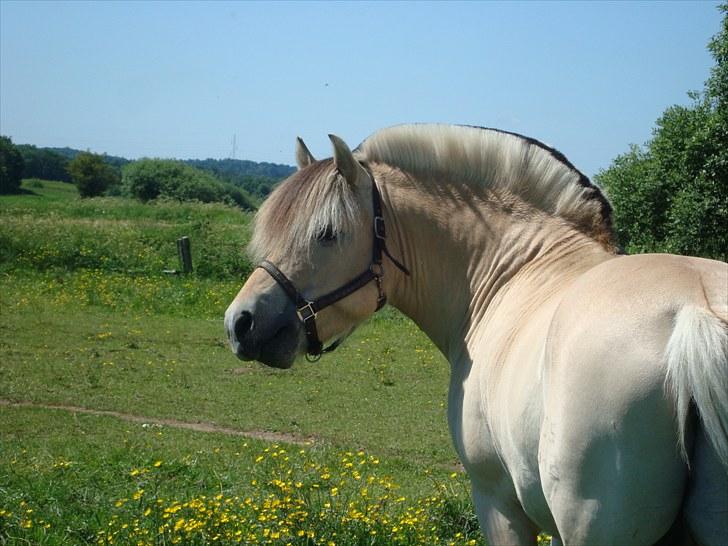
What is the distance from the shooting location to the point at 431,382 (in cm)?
1095

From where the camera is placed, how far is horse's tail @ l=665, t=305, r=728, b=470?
1.60 meters

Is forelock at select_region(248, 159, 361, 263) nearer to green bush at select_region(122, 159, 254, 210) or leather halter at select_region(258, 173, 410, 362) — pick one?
leather halter at select_region(258, 173, 410, 362)

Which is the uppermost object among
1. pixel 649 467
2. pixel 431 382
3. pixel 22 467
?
pixel 649 467

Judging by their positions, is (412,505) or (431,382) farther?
(431,382)

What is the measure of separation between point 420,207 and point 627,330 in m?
1.54

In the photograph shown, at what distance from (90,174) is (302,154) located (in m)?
64.6

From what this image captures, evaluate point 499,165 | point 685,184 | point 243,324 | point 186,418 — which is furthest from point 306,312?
point 685,184

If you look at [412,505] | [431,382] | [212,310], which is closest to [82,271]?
[212,310]

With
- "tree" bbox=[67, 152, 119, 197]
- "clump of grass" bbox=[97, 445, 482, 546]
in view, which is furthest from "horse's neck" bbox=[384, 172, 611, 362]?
"tree" bbox=[67, 152, 119, 197]

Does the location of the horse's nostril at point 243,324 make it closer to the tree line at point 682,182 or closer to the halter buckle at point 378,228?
the halter buckle at point 378,228

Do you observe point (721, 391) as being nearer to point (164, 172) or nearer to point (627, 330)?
point (627, 330)

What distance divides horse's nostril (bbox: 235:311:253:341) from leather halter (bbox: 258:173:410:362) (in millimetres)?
181

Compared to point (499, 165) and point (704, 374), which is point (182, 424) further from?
point (704, 374)

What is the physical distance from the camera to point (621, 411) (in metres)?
1.71
